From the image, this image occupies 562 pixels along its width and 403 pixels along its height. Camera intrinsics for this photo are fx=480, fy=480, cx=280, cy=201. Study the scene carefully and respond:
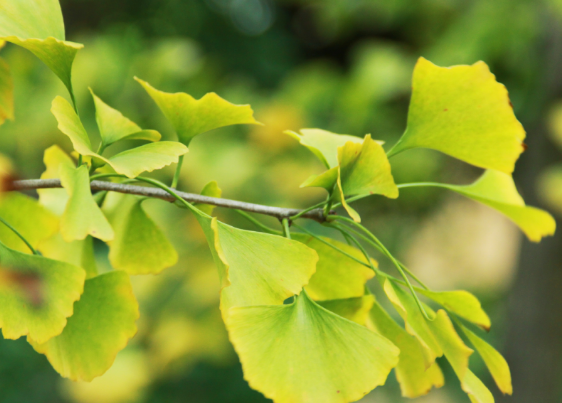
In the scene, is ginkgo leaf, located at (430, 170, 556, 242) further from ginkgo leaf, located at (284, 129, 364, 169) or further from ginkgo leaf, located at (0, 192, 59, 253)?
ginkgo leaf, located at (0, 192, 59, 253)

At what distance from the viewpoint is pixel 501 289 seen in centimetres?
194

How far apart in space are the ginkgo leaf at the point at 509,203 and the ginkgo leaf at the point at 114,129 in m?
0.14

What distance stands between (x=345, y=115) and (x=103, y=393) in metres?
0.77

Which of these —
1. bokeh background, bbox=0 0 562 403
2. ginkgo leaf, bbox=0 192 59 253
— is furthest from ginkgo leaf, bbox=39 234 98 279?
bokeh background, bbox=0 0 562 403

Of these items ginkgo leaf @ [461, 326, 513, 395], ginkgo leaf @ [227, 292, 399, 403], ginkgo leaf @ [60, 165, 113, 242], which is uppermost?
ginkgo leaf @ [60, 165, 113, 242]

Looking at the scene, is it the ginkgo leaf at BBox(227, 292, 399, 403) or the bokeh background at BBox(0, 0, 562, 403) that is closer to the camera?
the ginkgo leaf at BBox(227, 292, 399, 403)

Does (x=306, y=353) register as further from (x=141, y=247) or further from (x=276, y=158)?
(x=276, y=158)

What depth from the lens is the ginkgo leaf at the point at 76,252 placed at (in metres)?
0.23

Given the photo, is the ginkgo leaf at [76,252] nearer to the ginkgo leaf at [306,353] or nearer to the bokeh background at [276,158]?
the ginkgo leaf at [306,353]

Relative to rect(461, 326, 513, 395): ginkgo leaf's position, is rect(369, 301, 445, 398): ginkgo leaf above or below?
below

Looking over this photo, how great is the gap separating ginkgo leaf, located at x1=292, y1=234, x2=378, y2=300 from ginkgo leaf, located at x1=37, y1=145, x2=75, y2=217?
0.39ft

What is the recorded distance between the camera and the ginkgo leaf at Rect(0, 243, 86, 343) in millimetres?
170

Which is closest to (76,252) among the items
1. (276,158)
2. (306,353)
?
(306,353)

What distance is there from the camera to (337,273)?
22 centimetres
